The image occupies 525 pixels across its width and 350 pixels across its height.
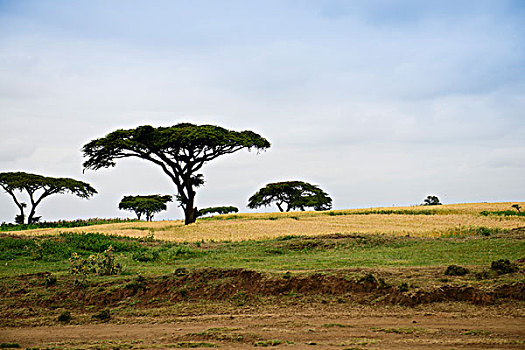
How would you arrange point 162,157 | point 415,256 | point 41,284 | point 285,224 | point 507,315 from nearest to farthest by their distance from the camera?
point 507,315 → point 41,284 → point 415,256 → point 285,224 → point 162,157

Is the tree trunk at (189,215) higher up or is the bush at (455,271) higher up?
the tree trunk at (189,215)

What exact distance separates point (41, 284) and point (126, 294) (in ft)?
10.8

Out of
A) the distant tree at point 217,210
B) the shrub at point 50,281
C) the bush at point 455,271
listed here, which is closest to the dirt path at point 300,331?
the bush at point 455,271

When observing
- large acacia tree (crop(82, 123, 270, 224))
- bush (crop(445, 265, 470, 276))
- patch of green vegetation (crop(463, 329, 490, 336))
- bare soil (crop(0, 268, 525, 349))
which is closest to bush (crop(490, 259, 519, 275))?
bush (crop(445, 265, 470, 276))

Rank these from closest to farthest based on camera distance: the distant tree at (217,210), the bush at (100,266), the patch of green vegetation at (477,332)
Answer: the patch of green vegetation at (477,332) → the bush at (100,266) → the distant tree at (217,210)

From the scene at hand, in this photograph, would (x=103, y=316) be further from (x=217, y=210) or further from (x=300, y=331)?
(x=217, y=210)

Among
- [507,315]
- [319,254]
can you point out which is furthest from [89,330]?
[319,254]

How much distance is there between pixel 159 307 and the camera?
11.5 m

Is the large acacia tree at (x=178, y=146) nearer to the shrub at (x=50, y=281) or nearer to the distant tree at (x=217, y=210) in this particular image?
the shrub at (x=50, y=281)

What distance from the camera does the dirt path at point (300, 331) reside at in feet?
24.5

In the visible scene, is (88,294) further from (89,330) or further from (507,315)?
(507,315)

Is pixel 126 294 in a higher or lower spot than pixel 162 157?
lower

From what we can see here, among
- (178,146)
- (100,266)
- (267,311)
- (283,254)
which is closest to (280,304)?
(267,311)

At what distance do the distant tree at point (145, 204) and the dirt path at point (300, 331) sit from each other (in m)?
61.0
